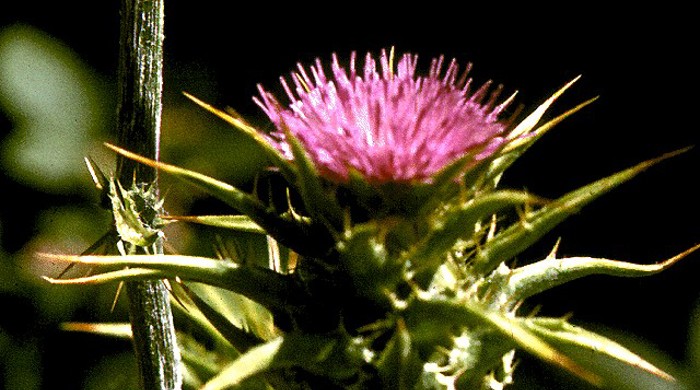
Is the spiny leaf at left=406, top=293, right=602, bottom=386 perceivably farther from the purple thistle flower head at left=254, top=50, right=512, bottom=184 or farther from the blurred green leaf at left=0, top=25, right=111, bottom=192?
the blurred green leaf at left=0, top=25, right=111, bottom=192

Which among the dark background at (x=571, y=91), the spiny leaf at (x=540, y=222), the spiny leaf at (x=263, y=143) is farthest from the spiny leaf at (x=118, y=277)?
the dark background at (x=571, y=91)

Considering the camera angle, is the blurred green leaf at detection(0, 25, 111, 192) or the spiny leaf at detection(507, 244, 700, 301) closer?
the spiny leaf at detection(507, 244, 700, 301)

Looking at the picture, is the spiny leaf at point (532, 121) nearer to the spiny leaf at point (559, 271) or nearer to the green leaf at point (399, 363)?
the spiny leaf at point (559, 271)

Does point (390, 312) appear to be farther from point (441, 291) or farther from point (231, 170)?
point (231, 170)

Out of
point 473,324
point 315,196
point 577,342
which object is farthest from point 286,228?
point 577,342

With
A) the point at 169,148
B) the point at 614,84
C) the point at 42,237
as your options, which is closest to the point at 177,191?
the point at 169,148

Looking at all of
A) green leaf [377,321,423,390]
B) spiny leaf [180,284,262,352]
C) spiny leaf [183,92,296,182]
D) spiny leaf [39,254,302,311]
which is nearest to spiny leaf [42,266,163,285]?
spiny leaf [39,254,302,311]

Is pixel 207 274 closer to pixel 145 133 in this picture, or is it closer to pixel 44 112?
pixel 145 133
